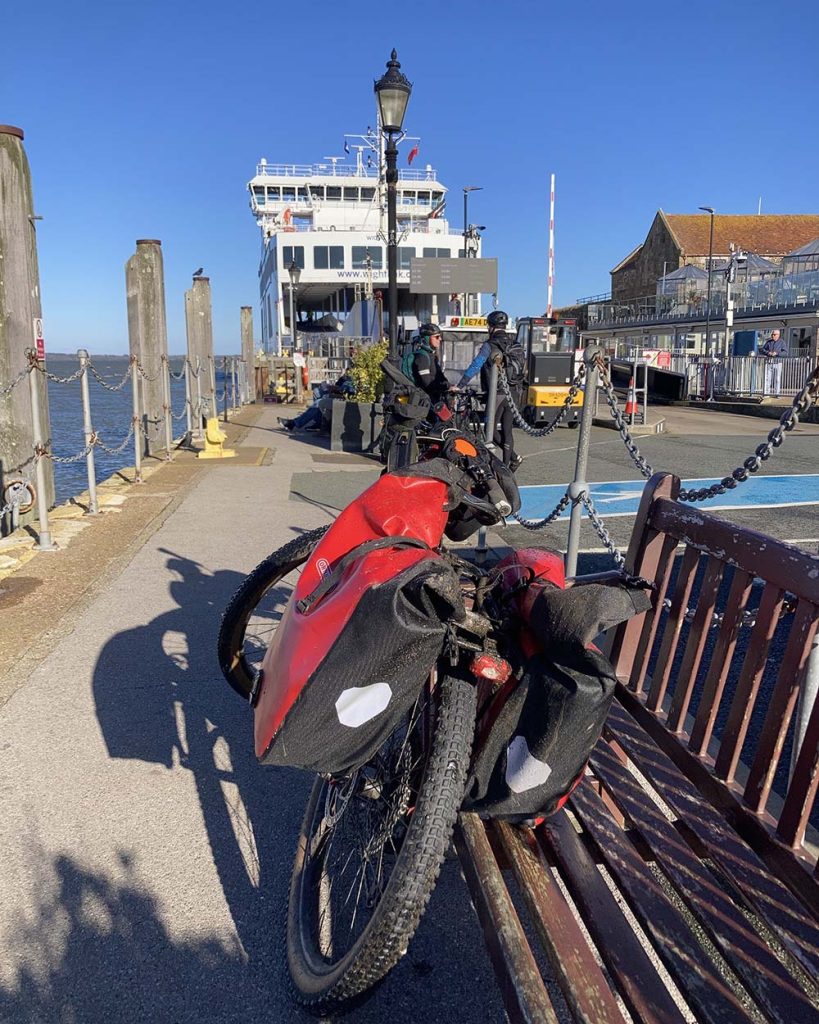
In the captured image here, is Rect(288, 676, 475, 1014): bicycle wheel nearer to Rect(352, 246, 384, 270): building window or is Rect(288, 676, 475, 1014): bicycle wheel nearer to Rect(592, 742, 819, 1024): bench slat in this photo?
Rect(592, 742, 819, 1024): bench slat

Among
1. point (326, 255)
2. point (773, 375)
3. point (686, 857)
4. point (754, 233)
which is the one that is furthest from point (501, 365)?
point (754, 233)

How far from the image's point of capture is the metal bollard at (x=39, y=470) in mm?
7128

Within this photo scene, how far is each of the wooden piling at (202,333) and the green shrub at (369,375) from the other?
Answer: 3540 millimetres

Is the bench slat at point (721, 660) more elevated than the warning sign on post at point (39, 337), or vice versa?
the warning sign on post at point (39, 337)

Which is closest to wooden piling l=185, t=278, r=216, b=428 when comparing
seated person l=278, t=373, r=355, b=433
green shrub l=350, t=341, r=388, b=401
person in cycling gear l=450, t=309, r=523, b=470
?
seated person l=278, t=373, r=355, b=433

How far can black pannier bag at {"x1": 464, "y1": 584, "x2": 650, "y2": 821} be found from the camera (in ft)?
6.53

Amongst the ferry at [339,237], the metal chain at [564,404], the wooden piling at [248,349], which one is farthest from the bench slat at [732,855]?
the ferry at [339,237]

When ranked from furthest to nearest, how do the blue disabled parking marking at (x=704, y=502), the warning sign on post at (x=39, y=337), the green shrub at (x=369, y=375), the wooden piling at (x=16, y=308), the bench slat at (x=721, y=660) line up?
the green shrub at (x=369, y=375) < the blue disabled parking marking at (x=704, y=502) < the warning sign on post at (x=39, y=337) < the wooden piling at (x=16, y=308) < the bench slat at (x=721, y=660)

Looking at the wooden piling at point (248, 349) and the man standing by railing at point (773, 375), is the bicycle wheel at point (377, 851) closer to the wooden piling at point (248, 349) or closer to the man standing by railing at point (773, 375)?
the man standing by railing at point (773, 375)

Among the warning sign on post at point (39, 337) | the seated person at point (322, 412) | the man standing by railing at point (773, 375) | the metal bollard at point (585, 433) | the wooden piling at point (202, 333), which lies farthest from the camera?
the man standing by railing at point (773, 375)

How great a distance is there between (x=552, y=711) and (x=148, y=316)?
13.6 metres

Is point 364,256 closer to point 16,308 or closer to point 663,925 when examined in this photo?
point 16,308

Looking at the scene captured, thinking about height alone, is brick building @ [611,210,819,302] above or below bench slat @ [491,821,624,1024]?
above

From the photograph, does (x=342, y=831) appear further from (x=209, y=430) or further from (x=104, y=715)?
(x=209, y=430)
